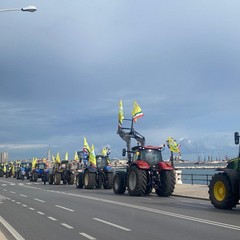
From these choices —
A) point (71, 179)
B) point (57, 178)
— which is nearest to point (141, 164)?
point (71, 179)

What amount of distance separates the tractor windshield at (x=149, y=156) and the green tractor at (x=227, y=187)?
7.41 metres

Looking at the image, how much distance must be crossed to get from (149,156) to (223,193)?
26.7ft

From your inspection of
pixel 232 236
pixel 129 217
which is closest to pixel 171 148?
pixel 129 217

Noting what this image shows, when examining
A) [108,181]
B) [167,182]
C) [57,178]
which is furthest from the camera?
[57,178]

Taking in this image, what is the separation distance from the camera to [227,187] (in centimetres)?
1606

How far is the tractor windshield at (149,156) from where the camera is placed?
78.7ft

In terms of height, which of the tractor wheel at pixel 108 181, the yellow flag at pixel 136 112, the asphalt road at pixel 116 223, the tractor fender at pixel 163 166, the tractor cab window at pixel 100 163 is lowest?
the asphalt road at pixel 116 223

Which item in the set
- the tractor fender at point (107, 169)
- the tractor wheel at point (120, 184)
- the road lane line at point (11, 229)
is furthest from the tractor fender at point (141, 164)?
the road lane line at point (11, 229)

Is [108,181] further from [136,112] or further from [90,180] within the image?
[136,112]

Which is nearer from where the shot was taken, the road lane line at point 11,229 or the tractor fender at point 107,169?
the road lane line at point 11,229

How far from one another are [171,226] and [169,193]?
11422 millimetres

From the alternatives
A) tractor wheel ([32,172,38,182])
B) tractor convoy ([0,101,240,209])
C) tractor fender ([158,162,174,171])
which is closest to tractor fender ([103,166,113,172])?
tractor convoy ([0,101,240,209])

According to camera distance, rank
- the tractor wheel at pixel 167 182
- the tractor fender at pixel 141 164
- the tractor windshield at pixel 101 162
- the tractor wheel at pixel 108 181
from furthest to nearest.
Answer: the tractor windshield at pixel 101 162 → the tractor wheel at pixel 108 181 → the tractor wheel at pixel 167 182 → the tractor fender at pixel 141 164

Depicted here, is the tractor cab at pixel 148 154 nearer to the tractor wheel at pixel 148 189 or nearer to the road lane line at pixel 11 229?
the tractor wheel at pixel 148 189
